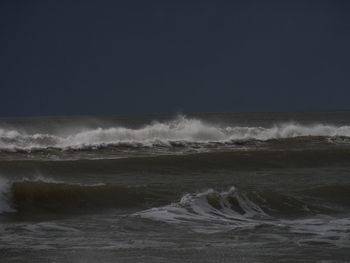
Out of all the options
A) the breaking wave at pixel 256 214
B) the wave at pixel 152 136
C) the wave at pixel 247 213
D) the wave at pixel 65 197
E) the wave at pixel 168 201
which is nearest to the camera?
the breaking wave at pixel 256 214

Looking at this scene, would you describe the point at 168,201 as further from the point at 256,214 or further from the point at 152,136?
the point at 152,136

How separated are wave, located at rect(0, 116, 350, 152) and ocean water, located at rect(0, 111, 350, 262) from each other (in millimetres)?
307

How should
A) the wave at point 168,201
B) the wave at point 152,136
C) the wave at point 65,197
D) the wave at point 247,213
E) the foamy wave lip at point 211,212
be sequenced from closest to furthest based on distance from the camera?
the wave at point 247,213, the foamy wave lip at point 211,212, the wave at point 168,201, the wave at point 65,197, the wave at point 152,136

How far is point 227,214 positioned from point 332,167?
885 cm

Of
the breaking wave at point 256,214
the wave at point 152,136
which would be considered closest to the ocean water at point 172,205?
the breaking wave at point 256,214

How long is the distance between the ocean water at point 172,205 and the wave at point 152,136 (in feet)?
1.01

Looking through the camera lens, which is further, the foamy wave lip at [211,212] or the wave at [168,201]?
the wave at [168,201]

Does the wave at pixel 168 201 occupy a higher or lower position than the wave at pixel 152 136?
lower

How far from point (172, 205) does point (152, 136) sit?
15382mm

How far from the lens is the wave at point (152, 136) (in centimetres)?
2304

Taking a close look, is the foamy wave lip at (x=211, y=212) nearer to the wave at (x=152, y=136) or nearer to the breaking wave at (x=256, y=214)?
the breaking wave at (x=256, y=214)

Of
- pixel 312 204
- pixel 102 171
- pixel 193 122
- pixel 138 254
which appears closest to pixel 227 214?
pixel 312 204

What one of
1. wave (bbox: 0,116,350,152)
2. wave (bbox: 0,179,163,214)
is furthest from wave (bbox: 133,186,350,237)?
wave (bbox: 0,116,350,152)

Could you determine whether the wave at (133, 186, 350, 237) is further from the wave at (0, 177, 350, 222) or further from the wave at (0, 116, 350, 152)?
the wave at (0, 116, 350, 152)
